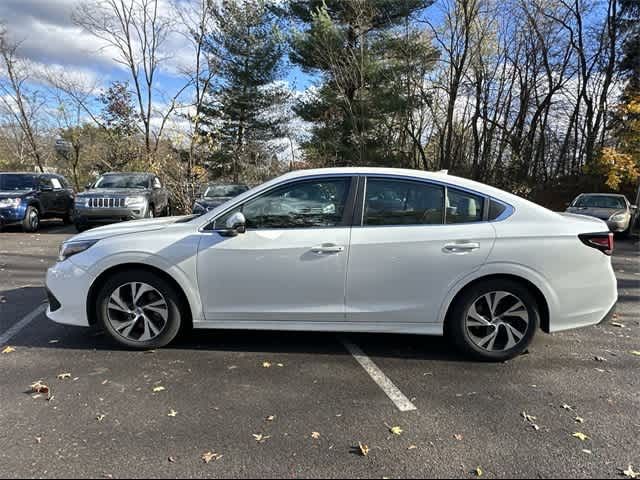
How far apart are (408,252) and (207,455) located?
209cm

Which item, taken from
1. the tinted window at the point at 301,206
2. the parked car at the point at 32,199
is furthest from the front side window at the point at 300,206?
the parked car at the point at 32,199

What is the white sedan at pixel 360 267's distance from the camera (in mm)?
3598

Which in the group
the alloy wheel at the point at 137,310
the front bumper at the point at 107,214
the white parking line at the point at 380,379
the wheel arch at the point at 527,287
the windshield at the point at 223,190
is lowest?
the white parking line at the point at 380,379

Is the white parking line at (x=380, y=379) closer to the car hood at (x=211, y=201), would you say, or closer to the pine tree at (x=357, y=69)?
the car hood at (x=211, y=201)

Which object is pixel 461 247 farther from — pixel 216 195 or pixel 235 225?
pixel 216 195

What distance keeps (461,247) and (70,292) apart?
3.38 meters

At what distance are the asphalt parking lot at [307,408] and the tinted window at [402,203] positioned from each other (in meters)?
1.23

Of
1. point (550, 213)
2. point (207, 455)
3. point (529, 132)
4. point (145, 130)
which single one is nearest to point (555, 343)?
point (550, 213)

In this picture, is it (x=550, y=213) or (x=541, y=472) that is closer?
(x=541, y=472)

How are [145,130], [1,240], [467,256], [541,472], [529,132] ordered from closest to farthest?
[541,472]
[467,256]
[1,240]
[145,130]
[529,132]

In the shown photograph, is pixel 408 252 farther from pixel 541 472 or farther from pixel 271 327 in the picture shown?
pixel 541 472

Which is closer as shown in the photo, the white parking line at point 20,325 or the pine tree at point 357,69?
the white parking line at point 20,325

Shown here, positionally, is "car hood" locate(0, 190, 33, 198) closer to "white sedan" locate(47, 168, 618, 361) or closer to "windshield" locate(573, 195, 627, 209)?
"white sedan" locate(47, 168, 618, 361)

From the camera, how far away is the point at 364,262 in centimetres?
361
